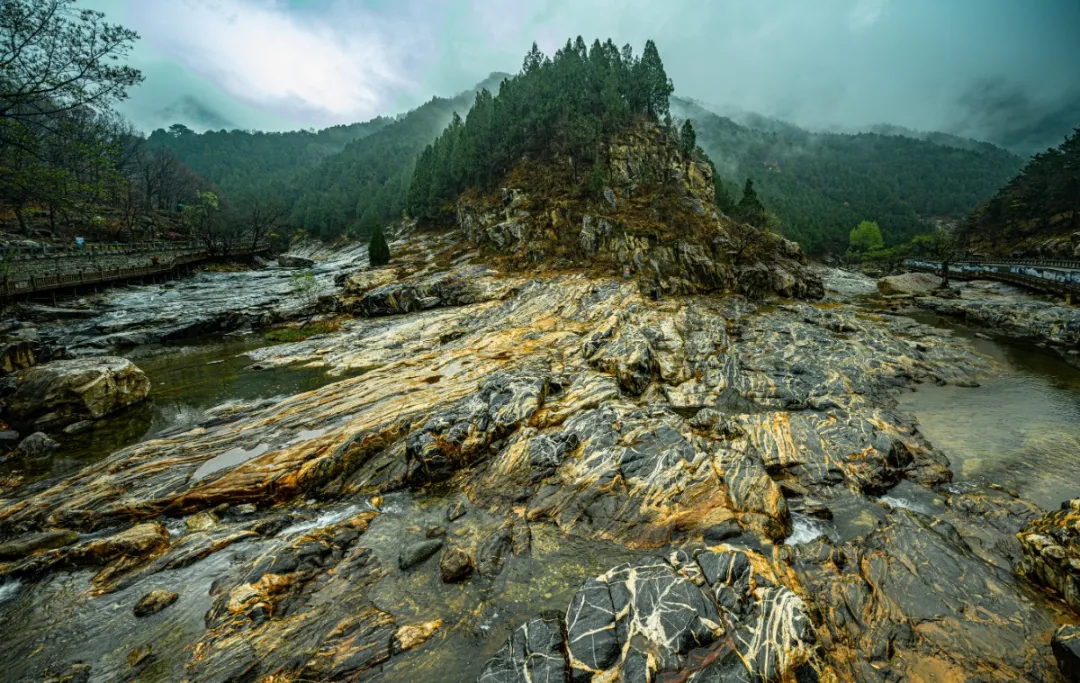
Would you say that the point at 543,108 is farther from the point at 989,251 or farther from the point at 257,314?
the point at 989,251

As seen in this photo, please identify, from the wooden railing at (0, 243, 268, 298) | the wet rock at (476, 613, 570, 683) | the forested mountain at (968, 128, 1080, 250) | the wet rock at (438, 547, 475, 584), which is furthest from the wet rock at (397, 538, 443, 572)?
the forested mountain at (968, 128, 1080, 250)

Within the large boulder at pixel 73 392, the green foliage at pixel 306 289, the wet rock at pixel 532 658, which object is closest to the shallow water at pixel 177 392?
the large boulder at pixel 73 392

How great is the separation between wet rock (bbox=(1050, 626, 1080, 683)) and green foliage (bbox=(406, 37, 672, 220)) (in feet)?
248

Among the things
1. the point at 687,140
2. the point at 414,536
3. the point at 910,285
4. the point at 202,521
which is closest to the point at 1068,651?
the point at 414,536

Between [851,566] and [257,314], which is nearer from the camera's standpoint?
[851,566]

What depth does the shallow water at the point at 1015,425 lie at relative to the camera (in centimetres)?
1658

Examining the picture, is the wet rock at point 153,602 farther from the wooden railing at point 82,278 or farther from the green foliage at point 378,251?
the green foliage at point 378,251

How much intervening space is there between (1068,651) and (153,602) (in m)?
22.2

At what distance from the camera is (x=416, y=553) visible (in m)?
12.3

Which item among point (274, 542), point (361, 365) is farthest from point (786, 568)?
point (361, 365)

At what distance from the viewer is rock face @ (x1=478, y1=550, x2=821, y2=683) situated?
304 inches

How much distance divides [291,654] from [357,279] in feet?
178

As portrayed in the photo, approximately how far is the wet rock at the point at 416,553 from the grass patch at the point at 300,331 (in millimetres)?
34386

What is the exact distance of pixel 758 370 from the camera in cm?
2888
